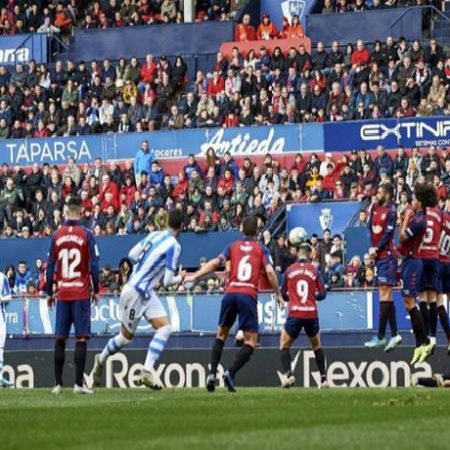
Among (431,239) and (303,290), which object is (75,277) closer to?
(303,290)

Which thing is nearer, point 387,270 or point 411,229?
point 411,229

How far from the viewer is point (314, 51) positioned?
144 feet

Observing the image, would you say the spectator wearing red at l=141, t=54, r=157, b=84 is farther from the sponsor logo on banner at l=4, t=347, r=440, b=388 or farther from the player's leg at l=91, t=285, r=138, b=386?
the player's leg at l=91, t=285, r=138, b=386

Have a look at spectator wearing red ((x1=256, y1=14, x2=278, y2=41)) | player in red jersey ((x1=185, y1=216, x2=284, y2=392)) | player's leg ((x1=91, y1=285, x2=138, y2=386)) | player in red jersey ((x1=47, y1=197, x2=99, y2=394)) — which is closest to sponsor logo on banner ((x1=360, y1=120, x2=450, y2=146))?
spectator wearing red ((x1=256, y1=14, x2=278, y2=41))

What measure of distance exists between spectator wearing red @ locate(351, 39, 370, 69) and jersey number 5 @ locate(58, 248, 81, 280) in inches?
830

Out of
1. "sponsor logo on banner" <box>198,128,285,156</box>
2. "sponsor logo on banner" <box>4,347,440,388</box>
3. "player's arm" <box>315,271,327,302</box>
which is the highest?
"sponsor logo on banner" <box>198,128,285,156</box>

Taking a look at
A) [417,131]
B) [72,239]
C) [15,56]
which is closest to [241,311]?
[72,239]

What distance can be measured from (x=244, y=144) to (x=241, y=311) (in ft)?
69.2

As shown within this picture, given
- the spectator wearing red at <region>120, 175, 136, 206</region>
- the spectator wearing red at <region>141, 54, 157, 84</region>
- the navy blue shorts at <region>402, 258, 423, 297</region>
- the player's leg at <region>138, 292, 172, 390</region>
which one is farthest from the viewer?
the spectator wearing red at <region>141, 54, 157, 84</region>

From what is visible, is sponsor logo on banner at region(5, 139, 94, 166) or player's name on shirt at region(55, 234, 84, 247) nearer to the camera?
player's name on shirt at region(55, 234, 84, 247)

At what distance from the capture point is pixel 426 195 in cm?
2233

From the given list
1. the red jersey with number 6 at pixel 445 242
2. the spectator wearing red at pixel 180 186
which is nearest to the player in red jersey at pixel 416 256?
the red jersey with number 6 at pixel 445 242

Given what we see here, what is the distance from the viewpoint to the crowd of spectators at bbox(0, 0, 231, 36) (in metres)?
49.2

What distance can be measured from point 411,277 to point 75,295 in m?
4.47
